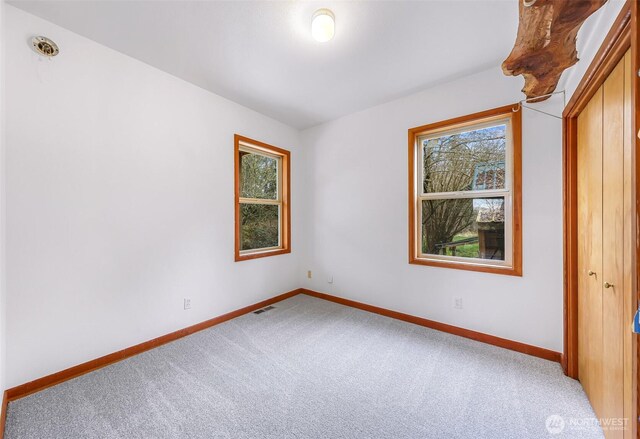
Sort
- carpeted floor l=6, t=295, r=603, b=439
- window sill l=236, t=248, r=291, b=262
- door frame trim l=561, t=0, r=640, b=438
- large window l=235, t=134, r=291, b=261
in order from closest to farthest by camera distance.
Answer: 1. door frame trim l=561, t=0, r=640, b=438
2. carpeted floor l=6, t=295, r=603, b=439
3. window sill l=236, t=248, r=291, b=262
4. large window l=235, t=134, r=291, b=261

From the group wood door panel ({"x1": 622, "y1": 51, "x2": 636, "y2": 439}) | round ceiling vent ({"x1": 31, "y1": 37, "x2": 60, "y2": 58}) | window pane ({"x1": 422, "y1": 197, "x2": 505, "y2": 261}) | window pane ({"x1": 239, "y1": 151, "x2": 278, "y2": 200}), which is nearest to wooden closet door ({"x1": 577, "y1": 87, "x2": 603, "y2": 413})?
wood door panel ({"x1": 622, "y1": 51, "x2": 636, "y2": 439})

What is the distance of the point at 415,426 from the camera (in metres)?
1.47

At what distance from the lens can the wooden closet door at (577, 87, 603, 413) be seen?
4.85 ft

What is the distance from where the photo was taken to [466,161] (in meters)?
2.64

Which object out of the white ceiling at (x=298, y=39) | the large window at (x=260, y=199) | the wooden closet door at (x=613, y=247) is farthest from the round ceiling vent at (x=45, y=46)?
the wooden closet door at (x=613, y=247)

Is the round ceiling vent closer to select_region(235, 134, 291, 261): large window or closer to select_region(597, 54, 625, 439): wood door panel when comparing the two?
select_region(235, 134, 291, 261): large window

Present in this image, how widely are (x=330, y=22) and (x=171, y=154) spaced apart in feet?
6.11

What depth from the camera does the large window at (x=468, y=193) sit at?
2.35 m

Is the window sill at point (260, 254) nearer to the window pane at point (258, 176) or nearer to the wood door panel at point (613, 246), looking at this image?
the window pane at point (258, 176)

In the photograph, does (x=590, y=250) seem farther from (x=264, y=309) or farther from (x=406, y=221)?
(x=264, y=309)

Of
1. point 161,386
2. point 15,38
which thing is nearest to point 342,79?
point 15,38

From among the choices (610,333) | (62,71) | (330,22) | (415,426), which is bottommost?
(415,426)

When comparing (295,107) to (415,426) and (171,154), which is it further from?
(415,426)

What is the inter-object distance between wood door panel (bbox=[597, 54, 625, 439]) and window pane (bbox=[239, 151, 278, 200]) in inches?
125
